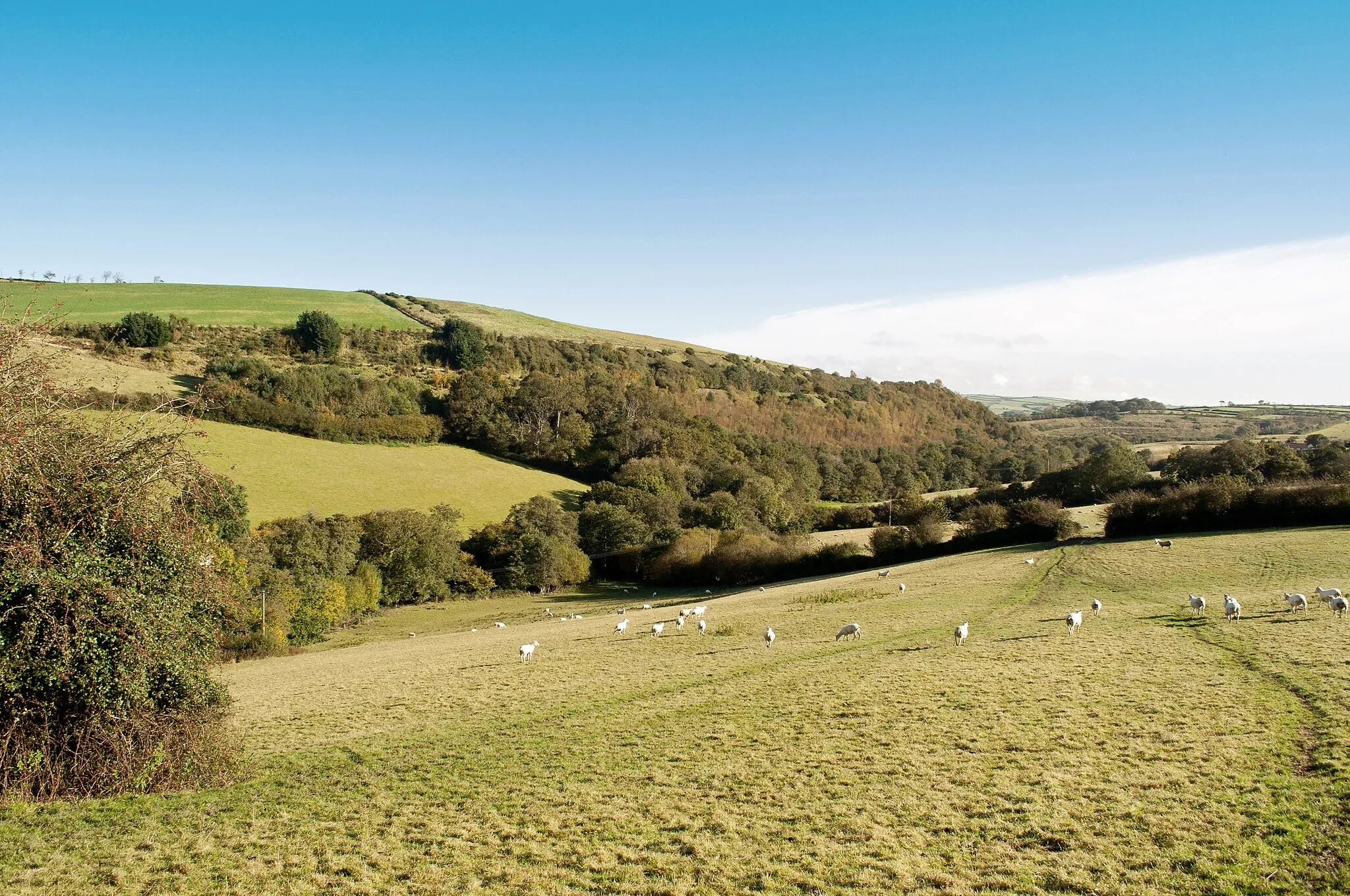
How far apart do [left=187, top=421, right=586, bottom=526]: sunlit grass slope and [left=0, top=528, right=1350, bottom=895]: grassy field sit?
5381 cm

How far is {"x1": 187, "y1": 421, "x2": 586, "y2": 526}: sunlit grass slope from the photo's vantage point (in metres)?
77.2

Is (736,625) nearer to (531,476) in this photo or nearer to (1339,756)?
(1339,756)

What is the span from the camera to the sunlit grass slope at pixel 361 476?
253ft

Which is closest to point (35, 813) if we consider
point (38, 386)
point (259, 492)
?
point (38, 386)

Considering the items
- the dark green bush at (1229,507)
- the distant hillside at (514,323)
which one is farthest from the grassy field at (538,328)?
the dark green bush at (1229,507)

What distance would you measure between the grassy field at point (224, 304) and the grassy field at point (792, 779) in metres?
108

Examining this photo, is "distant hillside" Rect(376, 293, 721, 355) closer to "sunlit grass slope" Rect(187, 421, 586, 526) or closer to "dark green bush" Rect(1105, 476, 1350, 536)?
"sunlit grass slope" Rect(187, 421, 586, 526)

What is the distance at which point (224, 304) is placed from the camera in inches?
5128

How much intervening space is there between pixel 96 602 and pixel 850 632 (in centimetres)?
2490

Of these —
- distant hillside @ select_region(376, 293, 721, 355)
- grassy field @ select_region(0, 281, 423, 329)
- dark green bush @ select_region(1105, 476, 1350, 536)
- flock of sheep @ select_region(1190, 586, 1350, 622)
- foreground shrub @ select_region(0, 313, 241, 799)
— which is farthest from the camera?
distant hillside @ select_region(376, 293, 721, 355)

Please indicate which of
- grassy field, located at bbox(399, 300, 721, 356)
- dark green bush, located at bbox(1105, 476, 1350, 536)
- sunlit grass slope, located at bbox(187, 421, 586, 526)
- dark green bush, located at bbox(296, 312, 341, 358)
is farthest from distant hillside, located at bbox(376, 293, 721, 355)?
dark green bush, located at bbox(1105, 476, 1350, 536)

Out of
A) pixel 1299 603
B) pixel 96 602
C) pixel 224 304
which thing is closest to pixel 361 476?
pixel 224 304

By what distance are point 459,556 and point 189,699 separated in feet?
208

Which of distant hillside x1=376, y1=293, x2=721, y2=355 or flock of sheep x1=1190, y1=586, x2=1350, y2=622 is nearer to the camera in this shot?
flock of sheep x1=1190, y1=586, x2=1350, y2=622
